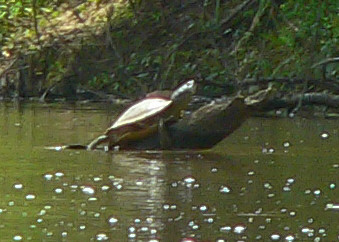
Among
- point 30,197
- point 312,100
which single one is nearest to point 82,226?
point 30,197

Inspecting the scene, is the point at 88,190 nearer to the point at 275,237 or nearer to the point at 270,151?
A: the point at 275,237

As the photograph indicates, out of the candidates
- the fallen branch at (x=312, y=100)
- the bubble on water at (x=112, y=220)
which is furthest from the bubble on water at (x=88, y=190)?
the fallen branch at (x=312, y=100)

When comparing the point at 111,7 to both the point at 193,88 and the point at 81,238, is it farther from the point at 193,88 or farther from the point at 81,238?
the point at 81,238

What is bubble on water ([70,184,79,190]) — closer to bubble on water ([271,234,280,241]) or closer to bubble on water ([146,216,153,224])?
bubble on water ([146,216,153,224])

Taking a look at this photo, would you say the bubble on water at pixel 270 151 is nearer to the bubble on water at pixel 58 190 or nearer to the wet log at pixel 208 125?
the wet log at pixel 208 125

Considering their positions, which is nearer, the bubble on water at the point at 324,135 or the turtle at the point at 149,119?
the turtle at the point at 149,119


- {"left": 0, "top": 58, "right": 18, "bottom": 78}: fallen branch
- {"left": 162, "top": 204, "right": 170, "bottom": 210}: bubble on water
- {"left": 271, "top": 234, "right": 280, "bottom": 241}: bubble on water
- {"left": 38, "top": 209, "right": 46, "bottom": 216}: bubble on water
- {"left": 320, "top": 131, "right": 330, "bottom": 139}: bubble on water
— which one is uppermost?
{"left": 271, "top": 234, "right": 280, "bottom": 241}: bubble on water

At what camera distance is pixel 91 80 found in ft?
53.4

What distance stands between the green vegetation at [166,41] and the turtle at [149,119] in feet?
11.2

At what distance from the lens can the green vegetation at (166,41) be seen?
13.8 metres

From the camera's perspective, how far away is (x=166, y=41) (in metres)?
16.2

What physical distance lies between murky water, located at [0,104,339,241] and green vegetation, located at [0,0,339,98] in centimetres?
317

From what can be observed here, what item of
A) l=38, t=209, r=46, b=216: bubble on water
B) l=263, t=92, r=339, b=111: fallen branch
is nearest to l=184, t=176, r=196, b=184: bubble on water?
l=38, t=209, r=46, b=216: bubble on water

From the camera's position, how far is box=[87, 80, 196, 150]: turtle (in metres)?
9.32
